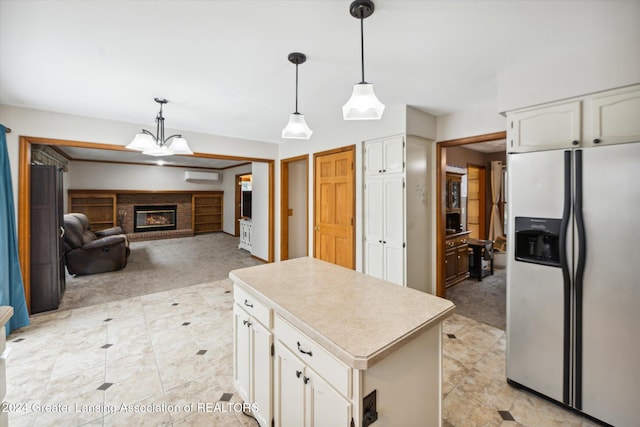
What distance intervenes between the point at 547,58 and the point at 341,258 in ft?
10.2

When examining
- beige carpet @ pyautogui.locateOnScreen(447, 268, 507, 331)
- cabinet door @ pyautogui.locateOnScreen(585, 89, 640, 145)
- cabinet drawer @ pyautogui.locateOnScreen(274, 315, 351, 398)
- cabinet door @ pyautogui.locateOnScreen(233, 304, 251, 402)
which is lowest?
beige carpet @ pyautogui.locateOnScreen(447, 268, 507, 331)

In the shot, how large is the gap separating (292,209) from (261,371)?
164 inches

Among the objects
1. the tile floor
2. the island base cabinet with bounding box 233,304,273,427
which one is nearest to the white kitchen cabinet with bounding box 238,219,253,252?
the tile floor

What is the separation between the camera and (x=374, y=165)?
3518 millimetres

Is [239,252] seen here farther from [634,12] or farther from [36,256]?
[634,12]

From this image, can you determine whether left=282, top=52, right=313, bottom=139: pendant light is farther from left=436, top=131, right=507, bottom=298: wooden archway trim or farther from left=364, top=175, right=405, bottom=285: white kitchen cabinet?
left=436, top=131, right=507, bottom=298: wooden archway trim

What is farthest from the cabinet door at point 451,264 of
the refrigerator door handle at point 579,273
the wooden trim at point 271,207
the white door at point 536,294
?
the wooden trim at point 271,207

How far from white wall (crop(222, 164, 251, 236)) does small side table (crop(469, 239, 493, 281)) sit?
731cm

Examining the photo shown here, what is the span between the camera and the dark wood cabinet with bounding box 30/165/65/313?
A: 10.7 ft

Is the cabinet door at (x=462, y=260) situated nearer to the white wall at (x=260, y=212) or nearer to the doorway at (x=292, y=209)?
the doorway at (x=292, y=209)

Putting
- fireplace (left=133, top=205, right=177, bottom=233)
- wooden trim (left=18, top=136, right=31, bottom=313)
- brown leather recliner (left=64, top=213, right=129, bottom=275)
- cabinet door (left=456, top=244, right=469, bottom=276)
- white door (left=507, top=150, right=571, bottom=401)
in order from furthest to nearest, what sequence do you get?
1. fireplace (left=133, top=205, right=177, bottom=233)
2. brown leather recliner (left=64, top=213, right=129, bottom=275)
3. cabinet door (left=456, top=244, right=469, bottom=276)
4. wooden trim (left=18, top=136, right=31, bottom=313)
5. white door (left=507, top=150, right=571, bottom=401)

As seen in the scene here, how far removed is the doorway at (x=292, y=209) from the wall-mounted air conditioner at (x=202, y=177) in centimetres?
507

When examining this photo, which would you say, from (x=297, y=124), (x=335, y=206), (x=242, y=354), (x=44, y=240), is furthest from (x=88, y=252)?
(x=297, y=124)

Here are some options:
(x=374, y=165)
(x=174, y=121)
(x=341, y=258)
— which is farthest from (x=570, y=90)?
(x=174, y=121)
